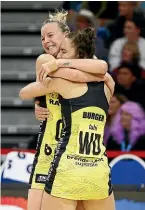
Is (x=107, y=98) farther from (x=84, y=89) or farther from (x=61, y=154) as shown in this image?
(x=61, y=154)

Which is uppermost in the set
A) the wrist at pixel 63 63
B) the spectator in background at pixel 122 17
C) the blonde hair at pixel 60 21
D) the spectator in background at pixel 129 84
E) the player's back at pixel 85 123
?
the blonde hair at pixel 60 21

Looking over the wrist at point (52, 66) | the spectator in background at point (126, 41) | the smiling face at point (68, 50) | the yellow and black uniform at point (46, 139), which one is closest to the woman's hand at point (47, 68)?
the wrist at point (52, 66)

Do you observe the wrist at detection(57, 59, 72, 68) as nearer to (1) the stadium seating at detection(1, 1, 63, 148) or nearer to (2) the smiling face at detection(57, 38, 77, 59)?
(2) the smiling face at detection(57, 38, 77, 59)

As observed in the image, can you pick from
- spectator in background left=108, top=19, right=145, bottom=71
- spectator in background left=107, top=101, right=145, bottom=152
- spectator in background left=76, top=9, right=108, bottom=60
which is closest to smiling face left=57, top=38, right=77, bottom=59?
spectator in background left=107, top=101, right=145, bottom=152

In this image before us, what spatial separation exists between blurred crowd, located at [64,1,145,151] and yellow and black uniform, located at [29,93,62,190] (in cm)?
295

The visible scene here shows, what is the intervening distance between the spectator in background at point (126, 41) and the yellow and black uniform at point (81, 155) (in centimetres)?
442

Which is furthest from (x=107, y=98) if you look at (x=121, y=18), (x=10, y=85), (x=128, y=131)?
(x=10, y=85)

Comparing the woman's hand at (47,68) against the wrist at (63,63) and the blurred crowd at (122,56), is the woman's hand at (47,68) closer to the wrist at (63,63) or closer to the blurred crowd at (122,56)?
the wrist at (63,63)

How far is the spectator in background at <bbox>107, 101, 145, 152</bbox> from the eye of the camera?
22.4 ft

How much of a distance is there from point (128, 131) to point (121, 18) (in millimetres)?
1850

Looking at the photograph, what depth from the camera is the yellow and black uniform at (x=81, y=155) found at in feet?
11.3

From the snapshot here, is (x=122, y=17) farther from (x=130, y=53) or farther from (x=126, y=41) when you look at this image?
(x=130, y=53)

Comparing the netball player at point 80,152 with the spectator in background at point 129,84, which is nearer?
the netball player at point 80,152

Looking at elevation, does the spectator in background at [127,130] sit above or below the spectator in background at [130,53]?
below
